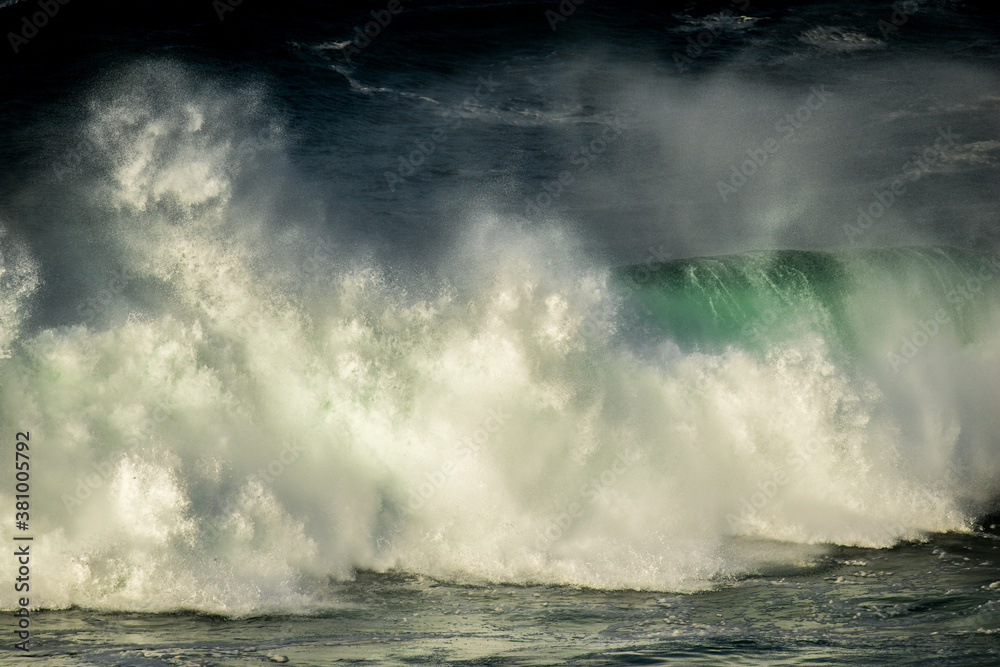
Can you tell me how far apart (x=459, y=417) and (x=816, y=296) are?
634 centimetres

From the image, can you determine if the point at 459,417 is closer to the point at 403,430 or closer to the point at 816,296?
the point at 403,430

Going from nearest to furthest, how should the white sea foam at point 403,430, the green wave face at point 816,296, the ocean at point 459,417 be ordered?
the ocean at point 459,417 < the white sea foam at point 403,430 < the green wave face at point 816,296

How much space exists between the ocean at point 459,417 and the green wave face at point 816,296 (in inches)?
2.2

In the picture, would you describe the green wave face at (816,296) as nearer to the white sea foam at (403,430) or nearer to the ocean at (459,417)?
the ocean at (459,417)

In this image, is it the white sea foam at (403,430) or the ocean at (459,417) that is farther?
the white sea foam at (403,430)

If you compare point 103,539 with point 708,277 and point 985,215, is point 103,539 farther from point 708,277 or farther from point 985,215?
point 985,215

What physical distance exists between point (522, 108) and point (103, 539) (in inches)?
603

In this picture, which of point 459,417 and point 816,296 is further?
point 816,296

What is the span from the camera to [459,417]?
9969mm

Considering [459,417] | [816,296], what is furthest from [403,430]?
[816,296]

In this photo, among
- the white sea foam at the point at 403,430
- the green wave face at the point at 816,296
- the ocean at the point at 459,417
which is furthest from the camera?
the green wave face at the point at 816,296

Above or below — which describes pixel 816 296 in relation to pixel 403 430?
above

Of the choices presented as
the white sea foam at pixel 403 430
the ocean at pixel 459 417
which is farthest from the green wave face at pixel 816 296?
the white sea foam at pixel 403 430

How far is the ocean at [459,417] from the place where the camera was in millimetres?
7234
